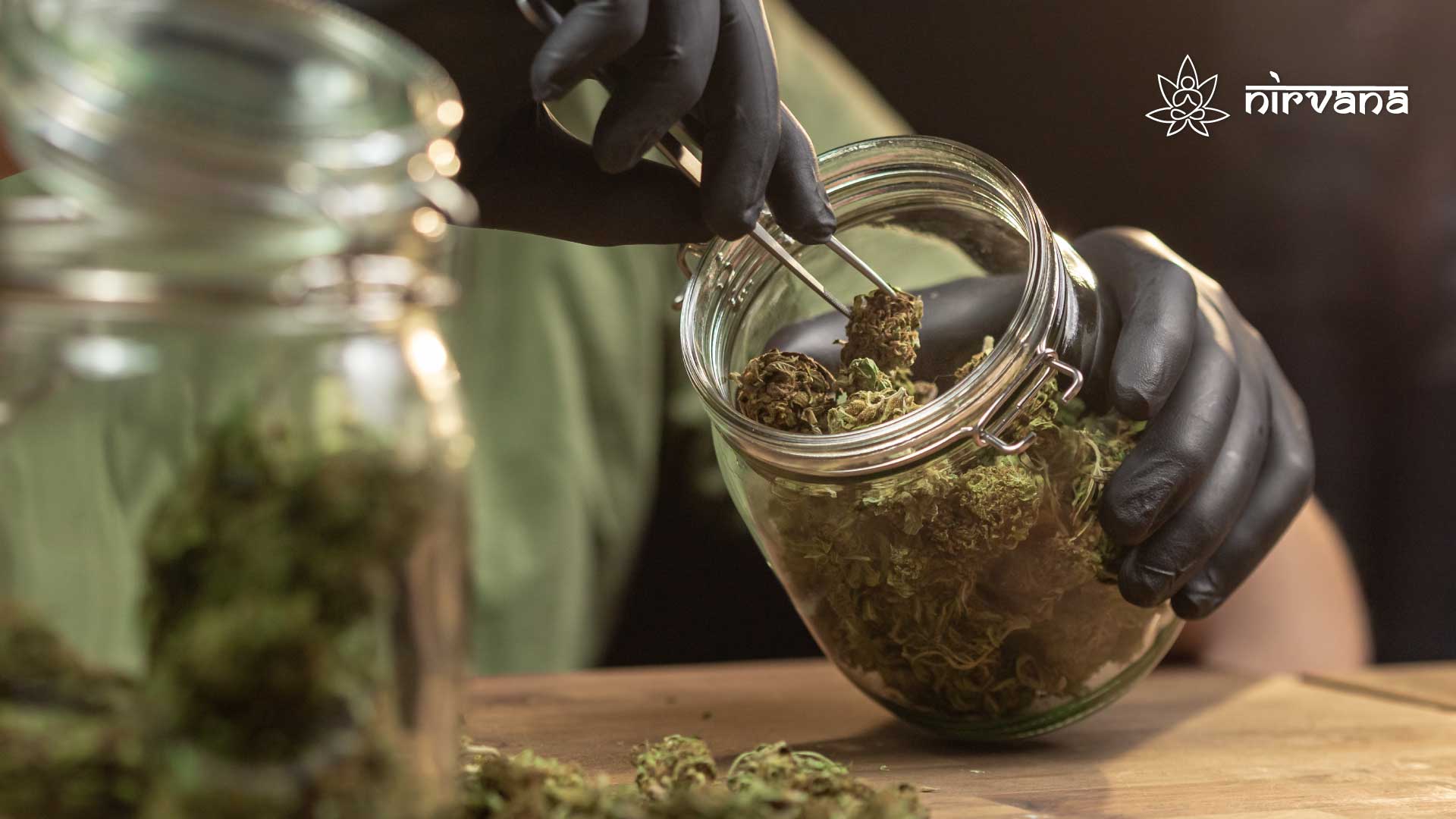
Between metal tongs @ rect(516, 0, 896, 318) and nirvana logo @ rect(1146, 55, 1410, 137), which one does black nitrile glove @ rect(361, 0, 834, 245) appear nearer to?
metal tongs @ rect(516, 0, 896, 318)

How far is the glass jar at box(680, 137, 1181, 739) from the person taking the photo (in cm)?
58

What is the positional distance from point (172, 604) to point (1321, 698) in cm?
81

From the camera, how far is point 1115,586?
633mm

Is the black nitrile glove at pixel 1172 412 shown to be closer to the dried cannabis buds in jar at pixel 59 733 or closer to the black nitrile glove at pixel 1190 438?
the black nitrile glove at pixel 1190 438

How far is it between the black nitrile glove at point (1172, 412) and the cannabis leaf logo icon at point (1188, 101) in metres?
0.41

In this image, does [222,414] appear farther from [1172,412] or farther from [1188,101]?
[1188,101]

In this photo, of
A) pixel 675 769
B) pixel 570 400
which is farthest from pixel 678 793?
pixel 570 400

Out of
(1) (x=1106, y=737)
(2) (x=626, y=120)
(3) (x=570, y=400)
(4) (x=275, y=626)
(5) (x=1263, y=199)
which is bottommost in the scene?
(1) (x=1106, y=737)

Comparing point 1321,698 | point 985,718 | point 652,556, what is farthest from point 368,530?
point 652,556

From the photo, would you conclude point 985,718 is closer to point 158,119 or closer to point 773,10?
point 158,119

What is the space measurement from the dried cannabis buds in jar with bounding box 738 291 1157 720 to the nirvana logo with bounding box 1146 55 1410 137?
2.14 ft

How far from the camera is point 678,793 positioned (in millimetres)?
474

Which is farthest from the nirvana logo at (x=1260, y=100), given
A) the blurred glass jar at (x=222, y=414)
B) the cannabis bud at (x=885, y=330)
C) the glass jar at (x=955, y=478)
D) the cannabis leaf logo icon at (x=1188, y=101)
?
the blurred glass jar at (x=222, y=414)

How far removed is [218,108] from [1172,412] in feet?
1.71
